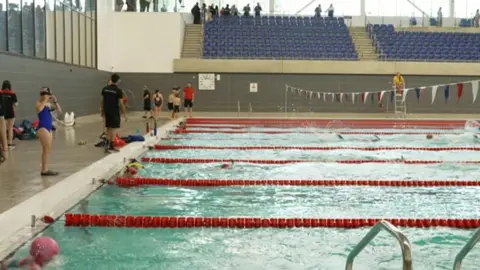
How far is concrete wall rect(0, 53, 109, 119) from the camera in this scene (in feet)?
45.0

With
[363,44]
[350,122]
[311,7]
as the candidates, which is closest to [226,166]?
[350,122]

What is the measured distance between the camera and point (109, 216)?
5352 millimetres

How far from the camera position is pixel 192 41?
27.8m

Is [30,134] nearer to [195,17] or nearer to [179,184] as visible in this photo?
[179,184]

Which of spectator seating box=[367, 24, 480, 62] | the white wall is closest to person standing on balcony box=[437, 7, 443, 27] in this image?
spectator seating box=[367, 24, 480, 62]

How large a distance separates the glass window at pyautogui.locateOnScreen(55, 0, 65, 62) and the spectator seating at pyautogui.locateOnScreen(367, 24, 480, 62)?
14.5 m

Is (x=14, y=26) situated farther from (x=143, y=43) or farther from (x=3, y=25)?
(x=143, y=43)

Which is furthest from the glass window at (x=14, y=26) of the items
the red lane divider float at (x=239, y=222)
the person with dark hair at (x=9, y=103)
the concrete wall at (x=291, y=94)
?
the concrete wall at (x=291, y=94)

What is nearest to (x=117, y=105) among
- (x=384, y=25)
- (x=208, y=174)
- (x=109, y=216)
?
(x=208, y=174)

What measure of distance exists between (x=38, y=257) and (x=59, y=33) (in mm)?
15149

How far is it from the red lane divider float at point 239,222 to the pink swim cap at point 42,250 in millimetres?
1106

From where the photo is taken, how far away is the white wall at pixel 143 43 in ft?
83.6

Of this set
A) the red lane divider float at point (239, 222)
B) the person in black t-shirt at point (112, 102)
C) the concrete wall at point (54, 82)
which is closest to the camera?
the red lane divider float at point (239, 222)

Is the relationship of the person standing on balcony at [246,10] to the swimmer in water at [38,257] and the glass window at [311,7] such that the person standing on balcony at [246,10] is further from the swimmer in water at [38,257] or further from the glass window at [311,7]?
the swimmer in water at [38,257]
